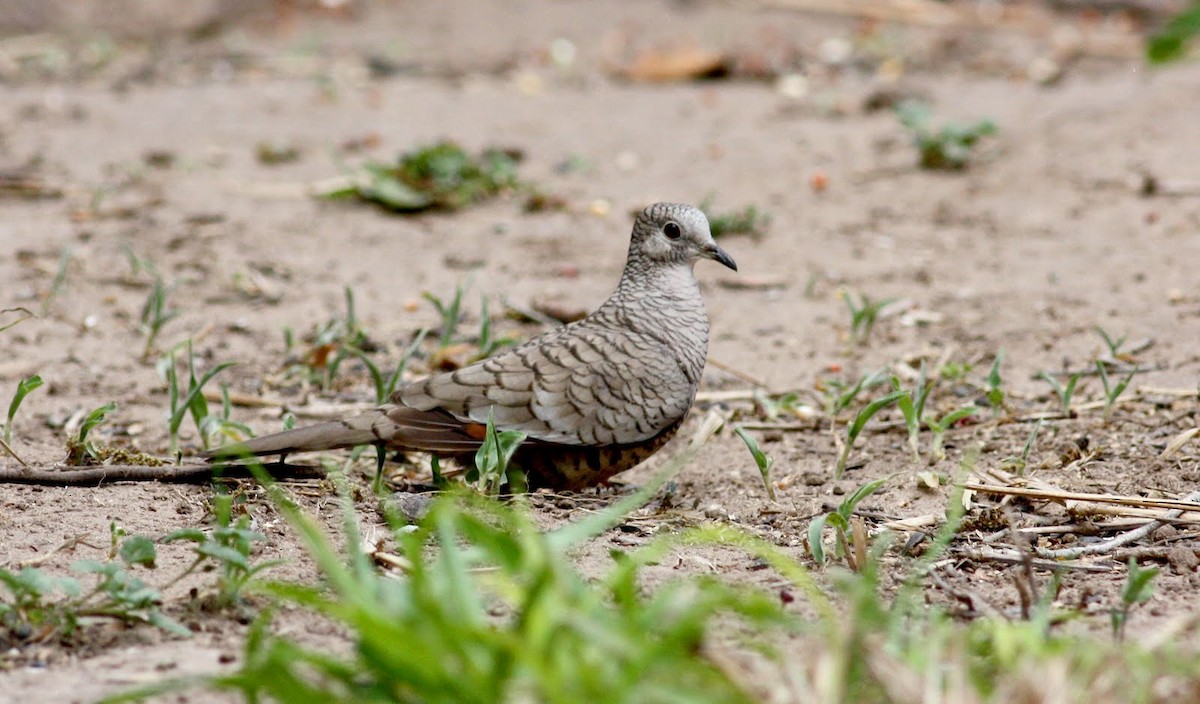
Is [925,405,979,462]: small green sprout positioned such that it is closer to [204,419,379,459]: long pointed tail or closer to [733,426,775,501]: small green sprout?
[733,426,775,501]: small green sprout

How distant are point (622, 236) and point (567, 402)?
3182mm

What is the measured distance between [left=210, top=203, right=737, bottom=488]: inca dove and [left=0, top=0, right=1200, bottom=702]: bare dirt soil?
17cm

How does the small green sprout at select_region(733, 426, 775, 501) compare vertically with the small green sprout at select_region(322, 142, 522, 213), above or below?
below

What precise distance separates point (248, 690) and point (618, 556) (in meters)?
0.93

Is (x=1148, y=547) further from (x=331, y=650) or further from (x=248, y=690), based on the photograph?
(x=248, y=690)

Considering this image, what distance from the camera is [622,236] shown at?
737 centimetres

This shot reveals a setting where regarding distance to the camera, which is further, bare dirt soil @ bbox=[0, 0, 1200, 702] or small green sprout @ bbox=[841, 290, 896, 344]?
small green sprout @ bbox=[841, 290, 896, 344]

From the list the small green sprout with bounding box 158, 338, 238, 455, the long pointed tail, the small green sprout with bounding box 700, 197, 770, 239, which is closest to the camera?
the long pointed tail

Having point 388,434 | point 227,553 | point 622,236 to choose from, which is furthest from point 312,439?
point 622,236

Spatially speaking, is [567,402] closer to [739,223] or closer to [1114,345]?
[1114,345]

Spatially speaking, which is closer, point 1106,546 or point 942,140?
point 1106,546

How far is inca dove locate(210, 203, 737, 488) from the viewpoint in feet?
13.7

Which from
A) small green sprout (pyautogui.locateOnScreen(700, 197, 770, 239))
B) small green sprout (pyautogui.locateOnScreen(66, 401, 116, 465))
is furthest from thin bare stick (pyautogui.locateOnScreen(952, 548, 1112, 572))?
small green sprout (pyautogui.locateOnScreen(700, 197, 770, 239))

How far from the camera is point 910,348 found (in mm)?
5750
